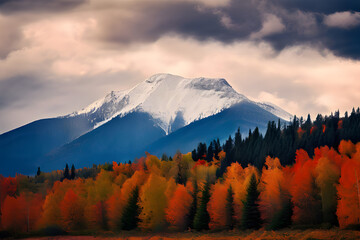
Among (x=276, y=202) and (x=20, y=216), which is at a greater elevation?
(x=276, y=202)

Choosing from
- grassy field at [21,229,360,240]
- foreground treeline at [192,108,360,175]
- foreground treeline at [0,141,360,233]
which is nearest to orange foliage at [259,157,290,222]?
foreground treeline at [0,141,360,233]

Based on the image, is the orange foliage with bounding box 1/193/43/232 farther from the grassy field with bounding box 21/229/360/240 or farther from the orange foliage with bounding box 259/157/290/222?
the orange foliage with bounding box 259/157/290/222

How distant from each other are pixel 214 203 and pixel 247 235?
48.6 ft

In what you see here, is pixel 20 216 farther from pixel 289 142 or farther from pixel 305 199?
pixel 289 142

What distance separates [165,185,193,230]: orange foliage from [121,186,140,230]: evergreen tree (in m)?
10.6

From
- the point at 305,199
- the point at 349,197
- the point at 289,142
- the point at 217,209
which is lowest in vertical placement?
the point at 217,209

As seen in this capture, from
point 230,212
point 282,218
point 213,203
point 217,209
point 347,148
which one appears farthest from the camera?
point 347,148

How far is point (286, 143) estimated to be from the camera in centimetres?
16962

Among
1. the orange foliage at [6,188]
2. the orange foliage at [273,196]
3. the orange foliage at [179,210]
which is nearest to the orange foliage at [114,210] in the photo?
the orange foliage at [179,210]

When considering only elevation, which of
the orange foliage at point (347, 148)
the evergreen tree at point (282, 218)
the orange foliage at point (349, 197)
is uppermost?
the orange foliage at point (347, 148)

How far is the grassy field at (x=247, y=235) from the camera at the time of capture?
68.9m

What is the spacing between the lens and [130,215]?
111 metres

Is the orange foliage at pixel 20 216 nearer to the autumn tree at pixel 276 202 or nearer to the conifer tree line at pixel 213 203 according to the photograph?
the conifer tree line at pixel 213 203

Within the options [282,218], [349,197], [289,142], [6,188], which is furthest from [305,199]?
[6,188]
